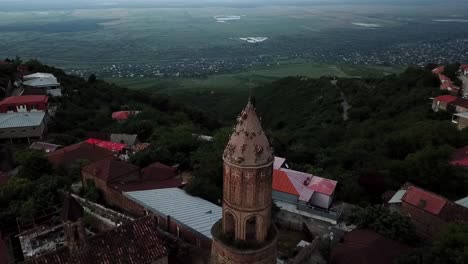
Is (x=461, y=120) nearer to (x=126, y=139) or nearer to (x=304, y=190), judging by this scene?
(x=304, y=190)

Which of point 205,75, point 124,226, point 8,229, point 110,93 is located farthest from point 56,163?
point 205,75

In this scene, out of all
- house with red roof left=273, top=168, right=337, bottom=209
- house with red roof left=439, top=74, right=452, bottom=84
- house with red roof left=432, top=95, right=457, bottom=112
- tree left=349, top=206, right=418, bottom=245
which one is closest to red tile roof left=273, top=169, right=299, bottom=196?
house with red roof left=273, top=168, right=337, bottom=209

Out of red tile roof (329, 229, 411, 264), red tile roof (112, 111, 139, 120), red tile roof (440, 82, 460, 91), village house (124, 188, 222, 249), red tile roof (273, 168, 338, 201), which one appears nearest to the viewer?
village house (124, 188, 222, 249)

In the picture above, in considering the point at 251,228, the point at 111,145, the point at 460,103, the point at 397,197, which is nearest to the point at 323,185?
the point at 397,197

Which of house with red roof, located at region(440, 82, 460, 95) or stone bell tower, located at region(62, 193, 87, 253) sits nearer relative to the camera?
stone bell tower, located at region(62, 193, 87, 253)

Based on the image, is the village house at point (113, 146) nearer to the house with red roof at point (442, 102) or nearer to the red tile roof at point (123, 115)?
the red tile roof at point (123, 115)

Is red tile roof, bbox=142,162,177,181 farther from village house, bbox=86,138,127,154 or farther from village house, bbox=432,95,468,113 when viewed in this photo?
village house, bbox=432,95,468,113

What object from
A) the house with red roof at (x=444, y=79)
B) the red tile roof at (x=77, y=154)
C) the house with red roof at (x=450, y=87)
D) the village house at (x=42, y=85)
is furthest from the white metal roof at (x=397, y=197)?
the village house at (x=42, y=85)
